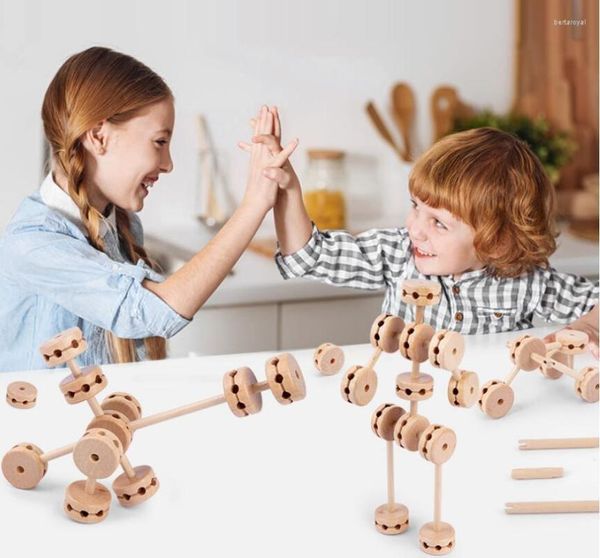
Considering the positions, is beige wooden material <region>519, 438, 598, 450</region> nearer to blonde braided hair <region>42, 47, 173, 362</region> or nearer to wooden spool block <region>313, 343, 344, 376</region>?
wooden spool block <region>313, 343, 344, 376</region>

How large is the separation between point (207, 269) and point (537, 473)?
54 cm

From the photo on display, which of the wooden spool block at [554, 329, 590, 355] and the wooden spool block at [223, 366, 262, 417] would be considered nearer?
the wooden spool block at [223, 366, 262, 417]

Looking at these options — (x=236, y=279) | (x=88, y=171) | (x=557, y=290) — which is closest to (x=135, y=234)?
(x=88, y=171)

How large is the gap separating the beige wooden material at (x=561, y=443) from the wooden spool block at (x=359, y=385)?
19cm

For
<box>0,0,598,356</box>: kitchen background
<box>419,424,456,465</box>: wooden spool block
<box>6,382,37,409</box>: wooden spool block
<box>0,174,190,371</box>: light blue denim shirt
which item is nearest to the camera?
<box>419,424,456,465</box>: wooden spool block

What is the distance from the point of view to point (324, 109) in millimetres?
2156

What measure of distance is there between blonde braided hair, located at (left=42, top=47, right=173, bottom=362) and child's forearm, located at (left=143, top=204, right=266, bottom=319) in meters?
0.13

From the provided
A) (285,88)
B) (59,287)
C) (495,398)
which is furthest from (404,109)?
(495,398)

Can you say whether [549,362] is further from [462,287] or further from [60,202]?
[60,202]

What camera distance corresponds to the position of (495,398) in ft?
2.77

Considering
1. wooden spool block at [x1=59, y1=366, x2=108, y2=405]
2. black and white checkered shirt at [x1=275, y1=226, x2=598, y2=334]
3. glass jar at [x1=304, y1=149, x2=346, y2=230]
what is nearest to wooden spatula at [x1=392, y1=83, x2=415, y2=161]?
glass jar at [x1=304, y1=149, x2=346, y2=230]

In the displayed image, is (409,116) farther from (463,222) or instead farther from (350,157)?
(463,222)

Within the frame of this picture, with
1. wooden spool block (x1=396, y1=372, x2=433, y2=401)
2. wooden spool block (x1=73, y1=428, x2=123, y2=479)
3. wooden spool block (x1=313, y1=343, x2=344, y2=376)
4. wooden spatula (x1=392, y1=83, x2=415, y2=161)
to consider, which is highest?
wooden spatula (x1=392, y1=83, x2=415, y2=161)

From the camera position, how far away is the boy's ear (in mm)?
1227
